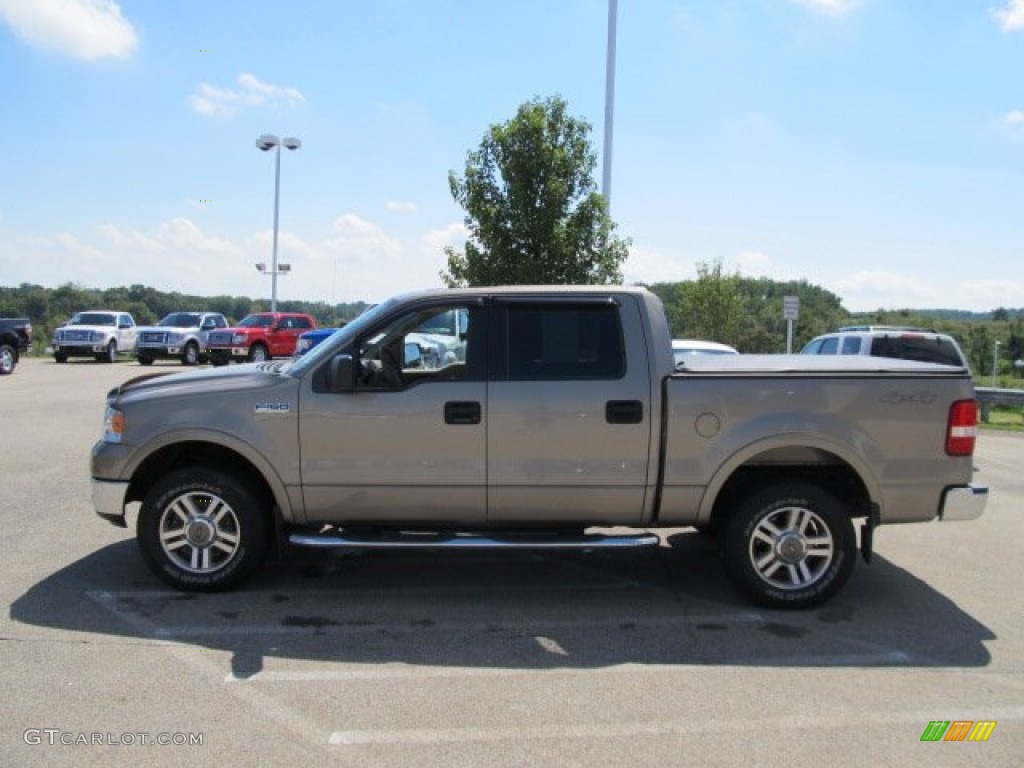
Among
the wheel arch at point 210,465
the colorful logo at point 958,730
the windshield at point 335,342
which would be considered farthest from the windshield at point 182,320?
the colorful logo at point 958,730

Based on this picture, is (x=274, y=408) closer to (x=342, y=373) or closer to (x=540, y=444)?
(x=342, y=373)

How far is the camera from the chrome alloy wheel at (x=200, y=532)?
5.09 meters

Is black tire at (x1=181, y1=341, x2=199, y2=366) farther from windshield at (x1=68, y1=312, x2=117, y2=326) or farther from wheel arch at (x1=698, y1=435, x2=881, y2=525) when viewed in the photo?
wheel arch at (x1=698, y1=435, x2=881, y2=525)

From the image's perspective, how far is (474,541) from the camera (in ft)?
16.0

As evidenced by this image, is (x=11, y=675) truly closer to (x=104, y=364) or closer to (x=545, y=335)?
(x=545, y=335)

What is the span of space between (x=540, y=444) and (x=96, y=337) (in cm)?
2813

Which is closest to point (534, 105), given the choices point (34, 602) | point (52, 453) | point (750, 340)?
point (52, 453)

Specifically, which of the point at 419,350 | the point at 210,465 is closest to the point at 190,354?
the point at 210,465

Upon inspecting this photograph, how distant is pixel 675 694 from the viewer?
3883 millimetres

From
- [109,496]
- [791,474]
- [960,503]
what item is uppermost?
[791,474]

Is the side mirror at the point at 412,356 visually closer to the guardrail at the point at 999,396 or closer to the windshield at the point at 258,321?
the guardrail at the point at 999,396

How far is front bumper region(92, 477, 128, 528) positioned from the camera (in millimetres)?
5094

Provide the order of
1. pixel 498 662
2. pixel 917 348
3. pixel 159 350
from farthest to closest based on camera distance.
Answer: pixel 159 350 → pixel 917 348 → pixel 498 662

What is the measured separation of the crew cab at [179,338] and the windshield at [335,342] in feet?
82.6
